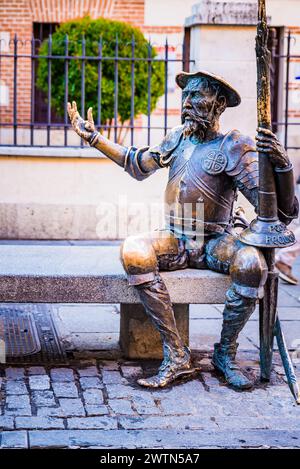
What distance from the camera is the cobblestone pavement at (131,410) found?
4.58 metres

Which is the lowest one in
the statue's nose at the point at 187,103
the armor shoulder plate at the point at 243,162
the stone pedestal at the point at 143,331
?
the stone pedestal at the point at 143,331

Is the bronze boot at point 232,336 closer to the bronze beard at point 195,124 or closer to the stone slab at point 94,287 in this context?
the stone slab at point 94,287

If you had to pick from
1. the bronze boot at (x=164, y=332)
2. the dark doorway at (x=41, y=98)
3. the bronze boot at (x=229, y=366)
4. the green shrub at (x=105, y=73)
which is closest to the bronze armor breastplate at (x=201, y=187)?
the bronze boot at (x=164, y=332)

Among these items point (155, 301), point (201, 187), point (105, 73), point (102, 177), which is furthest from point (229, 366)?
point (105, 73)

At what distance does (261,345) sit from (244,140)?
118cm

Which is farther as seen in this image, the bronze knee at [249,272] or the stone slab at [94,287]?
the stone slab at [94,287]

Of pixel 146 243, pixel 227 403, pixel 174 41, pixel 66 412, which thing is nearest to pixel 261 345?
pixel 227 403

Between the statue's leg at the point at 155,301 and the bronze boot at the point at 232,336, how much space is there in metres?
0.21

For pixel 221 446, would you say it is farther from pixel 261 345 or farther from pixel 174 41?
pixel 174 41

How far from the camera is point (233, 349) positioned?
18.3ft

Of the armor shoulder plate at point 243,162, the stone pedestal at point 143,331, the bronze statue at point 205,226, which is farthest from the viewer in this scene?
the stone pedestal at point 143,331

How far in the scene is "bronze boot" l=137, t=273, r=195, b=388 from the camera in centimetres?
539

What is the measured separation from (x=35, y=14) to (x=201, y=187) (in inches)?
443
